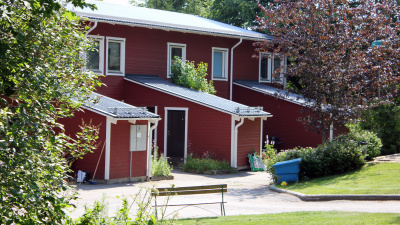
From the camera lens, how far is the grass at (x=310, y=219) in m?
10.7

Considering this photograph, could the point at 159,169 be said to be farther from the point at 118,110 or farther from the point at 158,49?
the point at 158,49

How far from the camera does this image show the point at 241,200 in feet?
52.3

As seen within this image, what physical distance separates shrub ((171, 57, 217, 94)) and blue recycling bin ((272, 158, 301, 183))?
884cm

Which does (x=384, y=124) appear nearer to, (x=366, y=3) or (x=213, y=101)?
(x=366, y=3)

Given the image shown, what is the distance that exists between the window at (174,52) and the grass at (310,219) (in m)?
15.2

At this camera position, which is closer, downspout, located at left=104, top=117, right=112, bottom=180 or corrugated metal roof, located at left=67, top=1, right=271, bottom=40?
downspout, located at left=104, top=117, right=112, bottom=180

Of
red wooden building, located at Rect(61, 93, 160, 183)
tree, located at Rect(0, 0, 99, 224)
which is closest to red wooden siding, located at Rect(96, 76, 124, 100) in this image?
red wooden building, located at Rect(61, 93, 160, 183)

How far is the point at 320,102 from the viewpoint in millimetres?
19875

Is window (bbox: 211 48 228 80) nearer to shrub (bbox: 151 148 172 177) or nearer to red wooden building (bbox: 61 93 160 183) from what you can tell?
shrub (bbox: 151 148 172 177)

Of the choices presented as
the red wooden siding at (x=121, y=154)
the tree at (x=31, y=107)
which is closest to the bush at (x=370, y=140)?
the red wooden siding at (x=121, y=154)

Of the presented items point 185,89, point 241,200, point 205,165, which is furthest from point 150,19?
point 241,200

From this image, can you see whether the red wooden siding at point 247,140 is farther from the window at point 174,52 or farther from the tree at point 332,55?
the window at point 174,52

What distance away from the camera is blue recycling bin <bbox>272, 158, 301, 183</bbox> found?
1805cm

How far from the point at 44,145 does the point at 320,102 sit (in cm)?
1516
